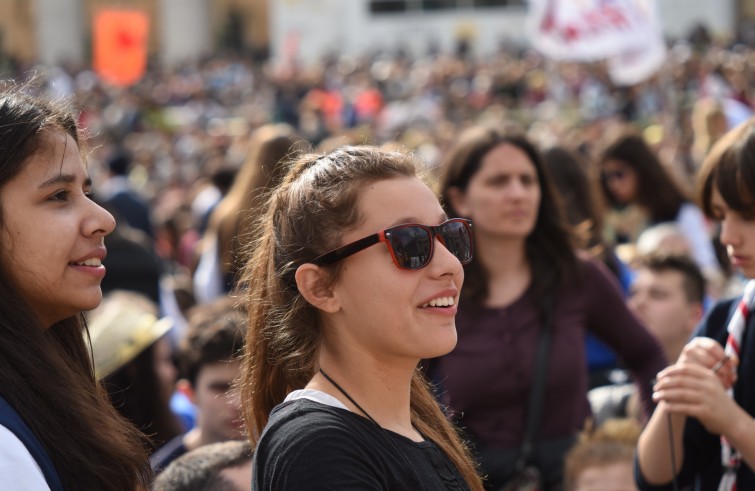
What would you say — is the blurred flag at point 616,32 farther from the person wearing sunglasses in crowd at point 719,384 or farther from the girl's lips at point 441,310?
the girl's lips at point 441,310

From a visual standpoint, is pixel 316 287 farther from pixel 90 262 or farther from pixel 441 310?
pixel 90 262

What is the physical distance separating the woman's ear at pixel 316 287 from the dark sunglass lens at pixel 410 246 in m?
0.16

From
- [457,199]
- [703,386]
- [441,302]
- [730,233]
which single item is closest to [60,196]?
[441,302]

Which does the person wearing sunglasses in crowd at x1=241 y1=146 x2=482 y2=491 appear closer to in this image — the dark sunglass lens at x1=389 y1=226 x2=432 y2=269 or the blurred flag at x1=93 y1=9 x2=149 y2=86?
the dark sunglass lens at x1=389 y1=226 x2=432 y2=269

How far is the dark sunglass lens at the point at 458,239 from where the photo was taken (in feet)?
7.32

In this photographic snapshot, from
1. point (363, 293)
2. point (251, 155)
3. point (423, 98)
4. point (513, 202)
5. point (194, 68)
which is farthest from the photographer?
point (194, 68)

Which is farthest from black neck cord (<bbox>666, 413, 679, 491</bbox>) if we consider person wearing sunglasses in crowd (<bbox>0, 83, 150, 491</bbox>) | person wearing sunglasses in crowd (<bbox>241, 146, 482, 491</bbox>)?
person wearing sunglasses in crowd (<bbox>0, 83, 150, 491</bbox>)

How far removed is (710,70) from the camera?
19.5 meters

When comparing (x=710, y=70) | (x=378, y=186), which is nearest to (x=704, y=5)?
(x=710, y=70)

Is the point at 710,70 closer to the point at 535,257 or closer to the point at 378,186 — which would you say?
the point at 535,257

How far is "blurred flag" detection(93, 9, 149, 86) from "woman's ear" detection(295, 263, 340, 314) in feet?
52.0

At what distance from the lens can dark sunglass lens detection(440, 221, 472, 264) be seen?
223 cm

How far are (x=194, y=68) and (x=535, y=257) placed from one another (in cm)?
3466

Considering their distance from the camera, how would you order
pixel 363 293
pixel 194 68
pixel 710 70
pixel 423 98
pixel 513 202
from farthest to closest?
pixel 194 68 → pixel 423 98 → pixel 710 70 → pixel 513 202 → pixel 363 293
